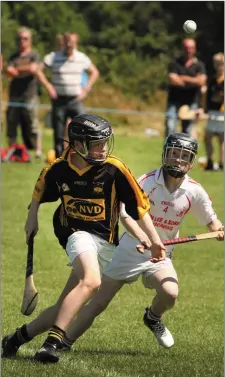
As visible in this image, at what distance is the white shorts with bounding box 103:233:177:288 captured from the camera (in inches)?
285

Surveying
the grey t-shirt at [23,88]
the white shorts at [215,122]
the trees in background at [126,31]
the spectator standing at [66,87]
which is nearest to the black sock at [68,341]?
the spectator standing at [66,87]

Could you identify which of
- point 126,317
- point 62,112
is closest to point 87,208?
point 126,317

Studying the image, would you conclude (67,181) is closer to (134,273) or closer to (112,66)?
(134,273)

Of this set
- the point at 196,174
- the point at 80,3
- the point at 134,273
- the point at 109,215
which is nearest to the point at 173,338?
the point at 134,273

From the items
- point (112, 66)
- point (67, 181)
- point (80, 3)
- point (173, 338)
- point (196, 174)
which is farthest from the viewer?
point (80, 3)

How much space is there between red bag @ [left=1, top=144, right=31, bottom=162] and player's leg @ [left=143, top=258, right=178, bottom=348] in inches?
402

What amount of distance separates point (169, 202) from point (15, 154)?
34.5ft

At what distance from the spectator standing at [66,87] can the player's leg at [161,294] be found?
9.11 m

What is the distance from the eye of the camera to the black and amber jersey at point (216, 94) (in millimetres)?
17359

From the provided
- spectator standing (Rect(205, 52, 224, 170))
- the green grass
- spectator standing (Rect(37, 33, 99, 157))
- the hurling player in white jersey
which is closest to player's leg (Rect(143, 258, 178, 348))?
the hurling player in white jersey

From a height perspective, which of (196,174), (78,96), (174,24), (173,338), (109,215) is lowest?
(174,24)

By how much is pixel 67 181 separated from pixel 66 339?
106 centimetres

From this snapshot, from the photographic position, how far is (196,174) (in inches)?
667

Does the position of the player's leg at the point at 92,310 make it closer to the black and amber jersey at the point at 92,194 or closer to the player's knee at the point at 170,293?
the player's knee at the point at 170,293
